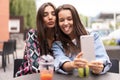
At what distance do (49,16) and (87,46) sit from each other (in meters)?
0.57

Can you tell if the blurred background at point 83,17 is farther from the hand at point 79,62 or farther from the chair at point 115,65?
the hand at point 79,62

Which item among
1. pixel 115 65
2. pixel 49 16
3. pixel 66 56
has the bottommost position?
pixel 115 65

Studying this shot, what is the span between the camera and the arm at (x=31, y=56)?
6.90ft

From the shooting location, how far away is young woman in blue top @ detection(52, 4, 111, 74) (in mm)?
1867

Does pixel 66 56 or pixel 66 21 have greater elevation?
pixel 66 21

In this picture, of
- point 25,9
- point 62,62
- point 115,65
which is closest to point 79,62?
point 62,62

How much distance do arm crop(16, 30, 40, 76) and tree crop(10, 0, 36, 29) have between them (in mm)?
17090

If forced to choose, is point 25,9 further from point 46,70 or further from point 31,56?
point 46,70

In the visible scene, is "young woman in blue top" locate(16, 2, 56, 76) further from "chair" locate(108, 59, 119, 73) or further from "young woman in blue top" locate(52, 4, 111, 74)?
"chair" locate(108, 59, 119, 73)

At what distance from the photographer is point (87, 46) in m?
1.61

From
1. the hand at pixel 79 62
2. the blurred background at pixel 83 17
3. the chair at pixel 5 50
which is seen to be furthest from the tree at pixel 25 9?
the hand at pixel 79 62

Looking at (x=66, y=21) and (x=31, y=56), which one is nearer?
(x=66, y=21)

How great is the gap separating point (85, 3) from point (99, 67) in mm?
14840

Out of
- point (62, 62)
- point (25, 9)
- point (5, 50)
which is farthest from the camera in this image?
point (25, 9)
